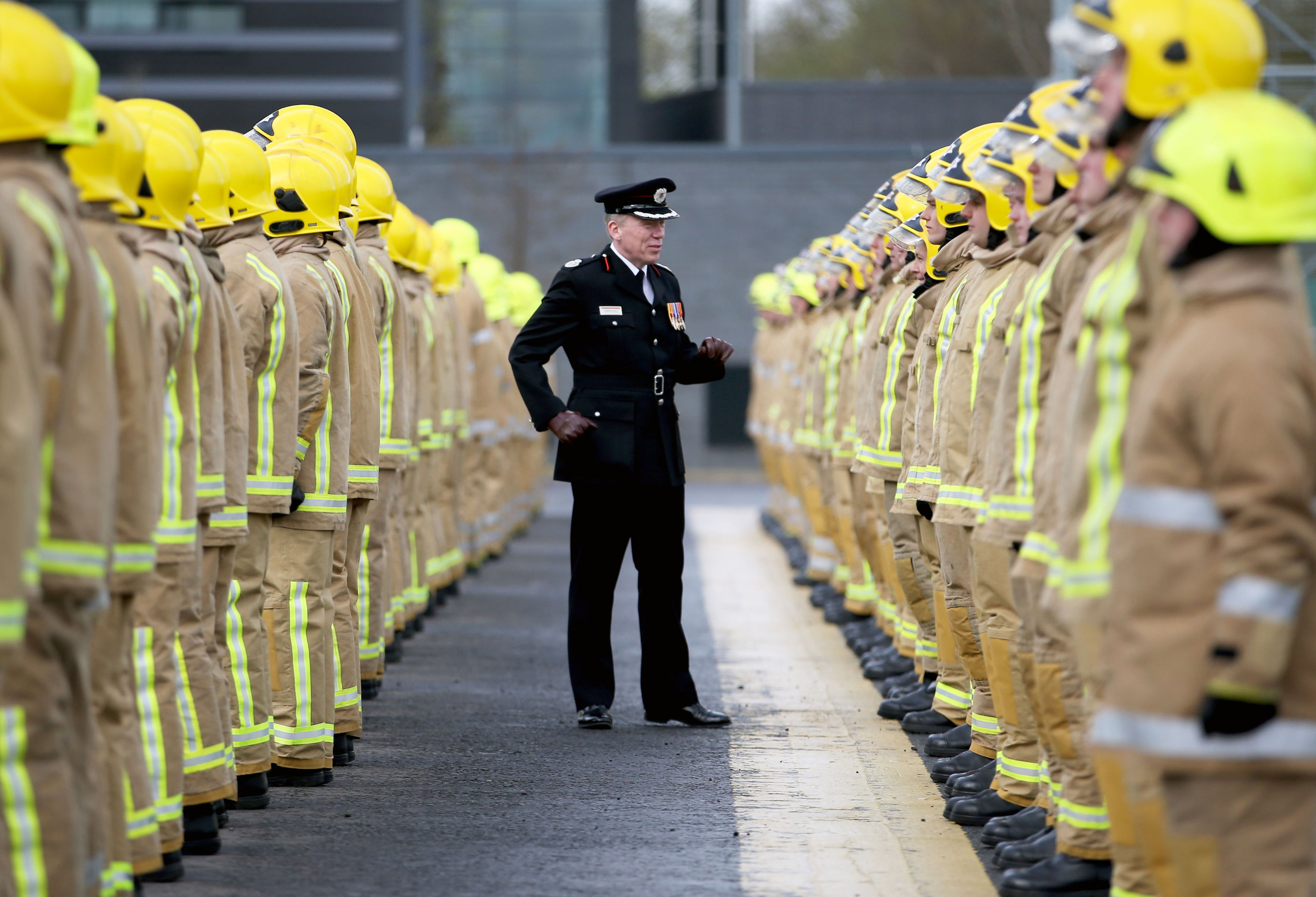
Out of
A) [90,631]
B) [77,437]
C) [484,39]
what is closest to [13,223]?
[77,437]

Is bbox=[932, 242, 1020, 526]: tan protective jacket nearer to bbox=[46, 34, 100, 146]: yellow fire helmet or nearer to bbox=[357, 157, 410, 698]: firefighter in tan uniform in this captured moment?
bbox=[357, 157, 410, 698]: firefighter in tan uniform

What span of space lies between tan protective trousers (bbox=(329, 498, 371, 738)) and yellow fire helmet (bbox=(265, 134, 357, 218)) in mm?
1479

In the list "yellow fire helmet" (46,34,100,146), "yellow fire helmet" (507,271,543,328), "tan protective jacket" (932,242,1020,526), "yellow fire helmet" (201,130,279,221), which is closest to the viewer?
Answer: "yellow fire helmet" (46,34,100,146)

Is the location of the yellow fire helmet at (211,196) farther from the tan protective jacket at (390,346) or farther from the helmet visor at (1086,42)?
the helmet visor at (1086,42)

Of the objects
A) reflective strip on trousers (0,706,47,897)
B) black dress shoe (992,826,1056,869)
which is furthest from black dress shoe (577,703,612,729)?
reflective strip on trousers (0,706,47,897)

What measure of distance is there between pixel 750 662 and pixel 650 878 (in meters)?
6.15

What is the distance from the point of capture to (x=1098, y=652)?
16.6 ft

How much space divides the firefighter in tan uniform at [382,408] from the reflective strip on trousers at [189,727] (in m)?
3.25

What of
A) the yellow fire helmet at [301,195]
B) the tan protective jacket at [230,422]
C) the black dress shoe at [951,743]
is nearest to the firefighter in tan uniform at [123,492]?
the tan protective jacket at [230,422]

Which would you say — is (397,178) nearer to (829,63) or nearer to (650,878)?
(829,63)

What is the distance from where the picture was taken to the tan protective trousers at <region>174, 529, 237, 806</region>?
21.6ft

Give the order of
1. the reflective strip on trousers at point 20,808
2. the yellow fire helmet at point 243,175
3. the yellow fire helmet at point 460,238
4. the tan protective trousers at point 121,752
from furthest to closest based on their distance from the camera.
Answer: the yellow fire helmet at point 460,238 < the yellow fire helmet at point 243,175 < the tan protective trousers at point 121,752 < the reflective strip on trousers at point 20,808

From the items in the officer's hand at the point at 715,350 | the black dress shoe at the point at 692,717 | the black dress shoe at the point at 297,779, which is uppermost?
the officer's hand at the point at 715,350

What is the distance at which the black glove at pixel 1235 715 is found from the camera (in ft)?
13.5
